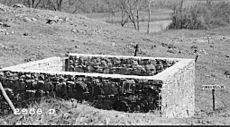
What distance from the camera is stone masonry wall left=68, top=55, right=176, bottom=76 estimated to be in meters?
11.7

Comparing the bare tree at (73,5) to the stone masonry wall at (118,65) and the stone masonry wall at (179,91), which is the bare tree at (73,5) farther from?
the stone masonry wall at (179,91)

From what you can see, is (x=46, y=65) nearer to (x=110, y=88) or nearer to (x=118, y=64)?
(x=118, y=64)

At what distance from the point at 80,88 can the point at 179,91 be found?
234cm

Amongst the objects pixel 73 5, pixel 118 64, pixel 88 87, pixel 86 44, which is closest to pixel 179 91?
pixel 88 87

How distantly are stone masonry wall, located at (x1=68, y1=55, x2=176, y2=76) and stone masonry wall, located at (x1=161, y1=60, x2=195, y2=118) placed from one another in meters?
0.75

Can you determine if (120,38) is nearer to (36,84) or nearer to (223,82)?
(223,82)

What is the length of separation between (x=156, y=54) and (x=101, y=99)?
429 inches

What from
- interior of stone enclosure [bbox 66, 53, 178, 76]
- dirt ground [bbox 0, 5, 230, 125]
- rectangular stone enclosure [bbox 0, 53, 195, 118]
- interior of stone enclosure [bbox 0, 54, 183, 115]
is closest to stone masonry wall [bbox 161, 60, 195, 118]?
rectangular stone enclosure [bbox 0, 53, 195, 118]

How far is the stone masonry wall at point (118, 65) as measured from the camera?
11656 millimetres

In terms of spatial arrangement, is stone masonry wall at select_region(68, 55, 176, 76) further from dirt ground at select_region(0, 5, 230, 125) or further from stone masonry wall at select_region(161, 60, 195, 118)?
dirt ground at select_region(0, 5, 230, 125)

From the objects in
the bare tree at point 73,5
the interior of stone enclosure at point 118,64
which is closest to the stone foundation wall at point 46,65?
the interior of stone enclosure at point 118,64

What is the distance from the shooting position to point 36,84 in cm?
926

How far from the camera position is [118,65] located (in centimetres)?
1191

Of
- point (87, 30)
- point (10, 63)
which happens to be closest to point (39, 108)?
point (10, 63)
